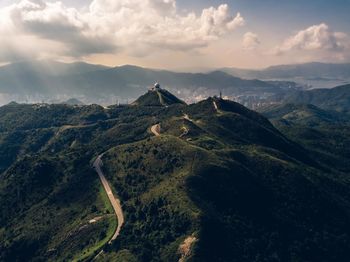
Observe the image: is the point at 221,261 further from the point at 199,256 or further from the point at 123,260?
the point at 123,260

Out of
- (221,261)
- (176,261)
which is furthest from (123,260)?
(221,261)

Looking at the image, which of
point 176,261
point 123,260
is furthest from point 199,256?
point 123,260

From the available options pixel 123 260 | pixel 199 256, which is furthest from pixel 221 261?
pixel 123 260

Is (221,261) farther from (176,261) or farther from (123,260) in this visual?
(123,260)

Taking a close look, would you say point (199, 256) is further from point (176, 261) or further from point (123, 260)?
point (123, 260)
